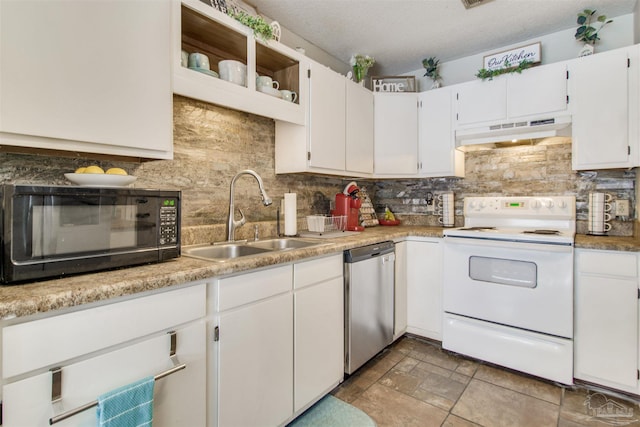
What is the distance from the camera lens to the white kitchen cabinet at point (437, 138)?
9.45ft

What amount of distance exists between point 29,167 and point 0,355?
0.86 meters

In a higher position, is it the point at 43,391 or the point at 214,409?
the point at 43,391

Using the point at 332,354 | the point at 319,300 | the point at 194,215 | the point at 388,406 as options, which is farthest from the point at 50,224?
the point at 388,406

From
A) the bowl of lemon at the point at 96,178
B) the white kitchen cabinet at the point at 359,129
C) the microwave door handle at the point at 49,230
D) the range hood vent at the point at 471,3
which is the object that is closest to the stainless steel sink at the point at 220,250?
the bowl of lemon at the point at 96,178

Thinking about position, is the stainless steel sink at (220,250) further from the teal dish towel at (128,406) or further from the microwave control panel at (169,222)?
the teal dish towel at (128,406)

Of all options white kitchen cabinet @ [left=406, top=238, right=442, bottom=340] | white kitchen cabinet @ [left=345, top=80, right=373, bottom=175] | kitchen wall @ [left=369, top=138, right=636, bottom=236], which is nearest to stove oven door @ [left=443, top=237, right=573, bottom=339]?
white kitchen cabinet @ [left=406, top=238, right=442, bottom=340]

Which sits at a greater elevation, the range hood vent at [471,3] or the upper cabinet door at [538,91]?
the range hood vent at [471,3]

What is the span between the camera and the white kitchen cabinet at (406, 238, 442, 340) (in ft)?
8.60

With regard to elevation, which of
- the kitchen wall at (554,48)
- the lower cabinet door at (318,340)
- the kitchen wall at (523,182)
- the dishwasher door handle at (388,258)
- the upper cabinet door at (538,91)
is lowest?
the lower cabinet door at (318,340)

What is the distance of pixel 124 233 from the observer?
1.22 m

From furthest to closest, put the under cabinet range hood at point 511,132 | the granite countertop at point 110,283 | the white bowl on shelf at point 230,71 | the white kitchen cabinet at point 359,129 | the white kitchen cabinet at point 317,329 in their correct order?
the white kitchen cabinet at point 359,129 → the under cabinet range hood at point 511,132 → the white bowl on shelf at point 230,71 → the white kitchen cabinet at point 317,329 → the granite countertop at point 110,283

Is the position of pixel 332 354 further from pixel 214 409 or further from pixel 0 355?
pixel 0 355

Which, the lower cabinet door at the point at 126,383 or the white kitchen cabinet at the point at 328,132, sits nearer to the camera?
the lower cabinet door at the point at 126,383

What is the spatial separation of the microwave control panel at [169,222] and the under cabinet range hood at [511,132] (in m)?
2.45
